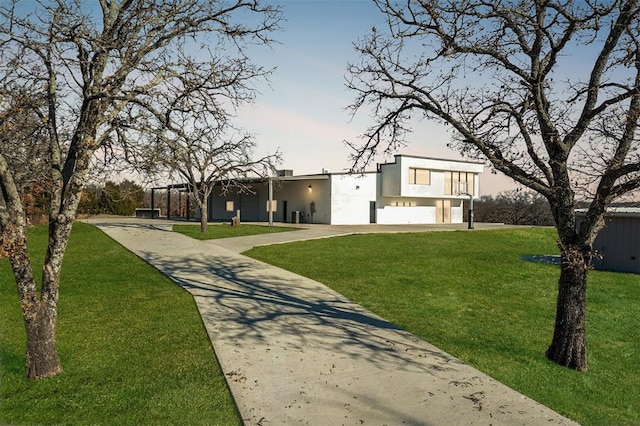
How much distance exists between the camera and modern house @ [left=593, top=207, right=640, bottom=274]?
55.8 feet

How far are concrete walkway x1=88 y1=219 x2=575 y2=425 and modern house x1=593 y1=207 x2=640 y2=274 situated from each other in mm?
13328

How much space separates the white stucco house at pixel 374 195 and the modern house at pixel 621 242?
56.7 feet

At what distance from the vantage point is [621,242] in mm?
17438

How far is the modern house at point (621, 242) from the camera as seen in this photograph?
17.0m

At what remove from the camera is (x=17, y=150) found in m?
7.71

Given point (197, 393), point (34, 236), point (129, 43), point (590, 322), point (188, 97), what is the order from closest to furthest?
point (197, 393)
point (129, 43)
point (188, 97)
point (590, 322)
point (34, 236)

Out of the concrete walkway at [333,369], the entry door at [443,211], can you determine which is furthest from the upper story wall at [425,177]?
the concrete walkway at [333,369]

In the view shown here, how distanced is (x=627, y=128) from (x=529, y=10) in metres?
2.53

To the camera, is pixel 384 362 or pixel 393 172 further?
pixel 393 172

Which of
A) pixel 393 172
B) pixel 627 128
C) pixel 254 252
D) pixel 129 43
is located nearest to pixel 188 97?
pixel 129 43

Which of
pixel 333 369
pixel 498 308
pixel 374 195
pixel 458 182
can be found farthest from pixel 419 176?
pixel 333 369

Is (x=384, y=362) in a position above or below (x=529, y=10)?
below

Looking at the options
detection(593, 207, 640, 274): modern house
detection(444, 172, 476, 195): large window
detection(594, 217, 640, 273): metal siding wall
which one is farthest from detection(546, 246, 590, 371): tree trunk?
detection(444, 172, 476, 195): large window

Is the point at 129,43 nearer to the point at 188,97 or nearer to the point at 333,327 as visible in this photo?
the point at 188,97
